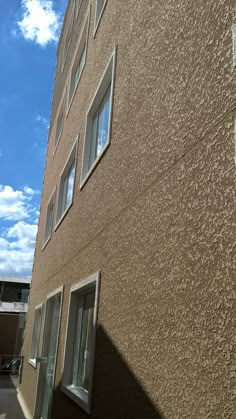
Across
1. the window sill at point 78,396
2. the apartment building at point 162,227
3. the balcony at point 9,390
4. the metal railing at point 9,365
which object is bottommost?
the balcony at point 9,390

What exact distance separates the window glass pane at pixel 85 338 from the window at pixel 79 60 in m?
5.04

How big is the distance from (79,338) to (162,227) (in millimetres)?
3741

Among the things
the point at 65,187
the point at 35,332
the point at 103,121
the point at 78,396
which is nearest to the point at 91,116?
the point at 103,121

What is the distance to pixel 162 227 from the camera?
3008 mm

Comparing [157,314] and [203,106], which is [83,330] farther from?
[203,106]

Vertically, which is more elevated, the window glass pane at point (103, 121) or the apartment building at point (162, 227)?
the window glass pane at point (103, 121)

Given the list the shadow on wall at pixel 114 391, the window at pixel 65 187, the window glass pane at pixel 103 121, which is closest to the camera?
the shadow on wall at pixel 114 391

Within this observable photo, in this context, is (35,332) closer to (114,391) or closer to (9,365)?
(114,391)

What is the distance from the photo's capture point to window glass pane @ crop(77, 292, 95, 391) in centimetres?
552

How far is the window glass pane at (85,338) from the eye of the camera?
217 inches

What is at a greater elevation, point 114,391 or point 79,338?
point 79,338

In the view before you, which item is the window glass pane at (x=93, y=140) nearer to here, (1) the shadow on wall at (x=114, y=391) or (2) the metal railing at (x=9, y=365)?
(1) the shadow on wall at (x=114, y=391)

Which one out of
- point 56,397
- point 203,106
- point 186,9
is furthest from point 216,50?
point 56,397

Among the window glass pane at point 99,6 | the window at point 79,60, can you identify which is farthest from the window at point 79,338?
Result: the window glass pane at point 99,6
